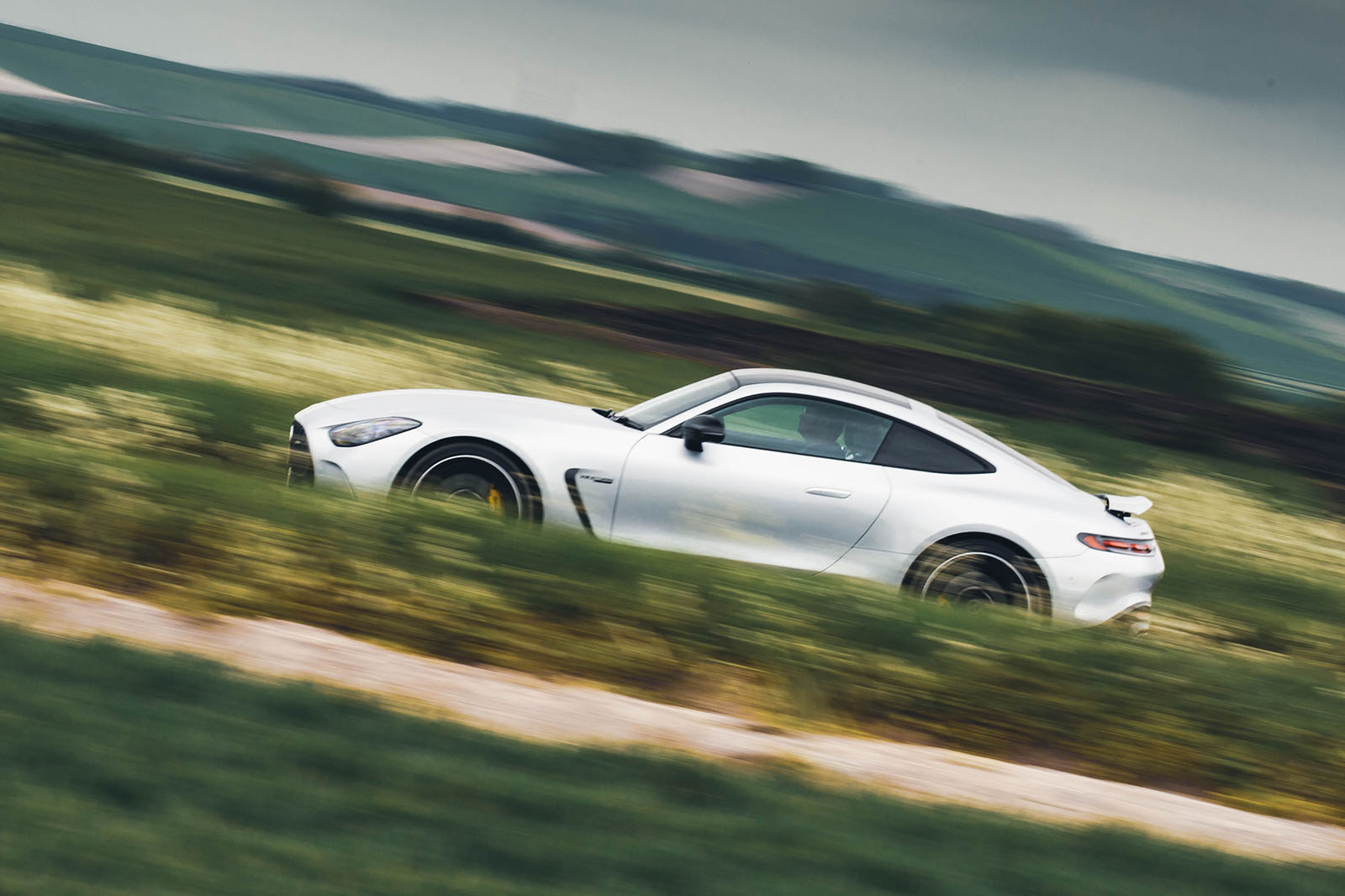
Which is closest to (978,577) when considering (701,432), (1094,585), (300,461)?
(1094,585)

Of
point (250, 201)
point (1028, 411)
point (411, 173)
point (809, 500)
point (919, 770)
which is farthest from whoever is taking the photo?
point (411, 173)

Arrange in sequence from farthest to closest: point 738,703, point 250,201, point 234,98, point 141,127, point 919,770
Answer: point 234,98 < point 141,127 < point 250,201 < point 738,703 < point 919,770

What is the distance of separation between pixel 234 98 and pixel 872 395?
53.8 m

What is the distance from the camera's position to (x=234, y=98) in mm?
54531

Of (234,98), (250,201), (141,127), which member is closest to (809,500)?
(250,201)

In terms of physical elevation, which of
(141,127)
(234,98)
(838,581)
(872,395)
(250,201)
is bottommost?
(838,581)

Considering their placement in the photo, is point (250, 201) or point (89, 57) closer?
point (250, 201)

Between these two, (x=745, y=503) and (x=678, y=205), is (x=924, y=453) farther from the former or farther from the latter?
(x=678, y=205)

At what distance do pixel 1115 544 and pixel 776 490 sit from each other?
1838mm

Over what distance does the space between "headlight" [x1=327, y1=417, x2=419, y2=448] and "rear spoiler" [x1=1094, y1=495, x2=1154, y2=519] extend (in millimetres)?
3815

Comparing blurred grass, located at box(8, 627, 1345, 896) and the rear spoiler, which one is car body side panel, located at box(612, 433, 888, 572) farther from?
blurred grass, located at box(8, 627, 1345, 896)

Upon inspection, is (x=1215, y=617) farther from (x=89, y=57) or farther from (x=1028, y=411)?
(x=89, y=57)

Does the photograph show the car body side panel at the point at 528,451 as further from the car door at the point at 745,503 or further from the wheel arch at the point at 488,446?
the car door at the point at 745,503

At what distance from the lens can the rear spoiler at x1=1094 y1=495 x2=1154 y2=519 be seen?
6904 mm
